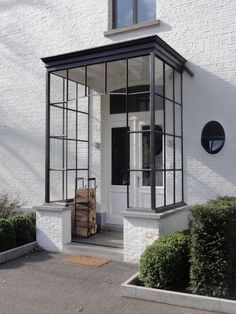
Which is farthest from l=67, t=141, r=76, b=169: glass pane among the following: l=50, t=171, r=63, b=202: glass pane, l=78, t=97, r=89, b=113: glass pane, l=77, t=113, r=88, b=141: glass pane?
l=78, t=97, r=89, b=113: glass pane

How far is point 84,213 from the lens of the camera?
8.37 m

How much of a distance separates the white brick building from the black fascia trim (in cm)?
2

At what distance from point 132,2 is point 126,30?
80 centimetres

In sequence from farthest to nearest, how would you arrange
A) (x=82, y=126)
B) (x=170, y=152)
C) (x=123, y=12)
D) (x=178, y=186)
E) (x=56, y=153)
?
(x=56, y=153) < (x=82, y=126) < (x=123, y=12) < (x=170, y=152) < (x=178, y=186)

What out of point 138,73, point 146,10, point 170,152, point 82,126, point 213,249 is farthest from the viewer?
point 82,126

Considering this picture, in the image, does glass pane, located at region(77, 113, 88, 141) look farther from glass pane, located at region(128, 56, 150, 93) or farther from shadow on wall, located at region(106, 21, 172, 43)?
shadow on wall, located at region(106, 21, 172, 43)

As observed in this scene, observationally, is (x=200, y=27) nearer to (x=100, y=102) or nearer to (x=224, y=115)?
(x=224, y=115)

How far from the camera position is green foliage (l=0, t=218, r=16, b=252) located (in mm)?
7387

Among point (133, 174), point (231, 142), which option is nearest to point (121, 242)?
point (133, 174)

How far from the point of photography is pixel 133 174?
8.96 meters

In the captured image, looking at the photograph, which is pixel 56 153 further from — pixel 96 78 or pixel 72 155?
pixel 96 78

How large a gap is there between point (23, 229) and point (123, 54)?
13.4ft

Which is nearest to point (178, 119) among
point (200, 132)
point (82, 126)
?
point (200, 132)

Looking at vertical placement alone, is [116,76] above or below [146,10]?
below
